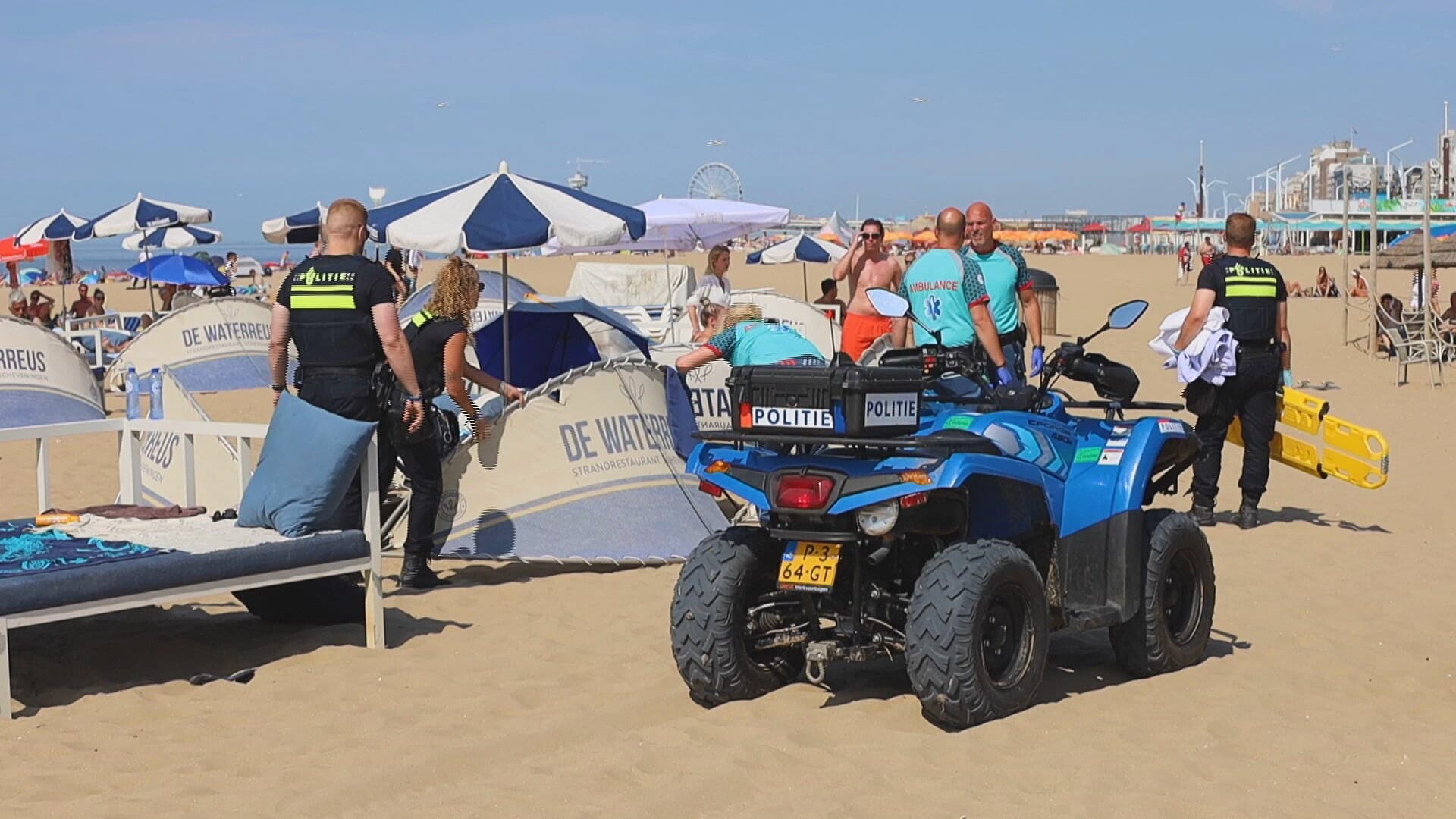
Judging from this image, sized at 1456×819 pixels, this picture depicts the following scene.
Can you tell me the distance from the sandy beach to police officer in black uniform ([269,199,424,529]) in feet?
3.37

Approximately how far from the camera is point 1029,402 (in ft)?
18.6

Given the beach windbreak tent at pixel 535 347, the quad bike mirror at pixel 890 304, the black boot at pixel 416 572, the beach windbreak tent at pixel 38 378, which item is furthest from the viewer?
the beach windbreak tent at pixel 38 378

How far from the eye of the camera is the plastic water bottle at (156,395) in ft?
27.2

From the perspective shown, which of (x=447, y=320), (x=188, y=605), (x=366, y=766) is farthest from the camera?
(x=447, y=320)

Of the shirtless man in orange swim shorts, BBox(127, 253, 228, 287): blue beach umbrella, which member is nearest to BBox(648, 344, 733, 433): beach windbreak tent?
the shirtless man in orange swim shorts

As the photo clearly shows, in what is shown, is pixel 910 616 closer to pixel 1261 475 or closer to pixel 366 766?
pixel 366 766

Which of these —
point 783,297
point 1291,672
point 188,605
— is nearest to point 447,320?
point 188,605

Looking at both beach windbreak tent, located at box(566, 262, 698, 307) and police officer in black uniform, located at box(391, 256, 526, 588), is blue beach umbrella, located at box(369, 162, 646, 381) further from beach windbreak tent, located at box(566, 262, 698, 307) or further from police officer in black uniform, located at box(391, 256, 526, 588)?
beach windbreak tent, located at box(566, 262, 698, 307)

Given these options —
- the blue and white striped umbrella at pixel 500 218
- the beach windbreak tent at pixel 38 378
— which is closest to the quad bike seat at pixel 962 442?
the blue and white striped umbrella at pixel 500 218

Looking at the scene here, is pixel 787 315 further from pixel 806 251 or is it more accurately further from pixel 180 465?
pixel 806 251

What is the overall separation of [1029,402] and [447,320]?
3.49m

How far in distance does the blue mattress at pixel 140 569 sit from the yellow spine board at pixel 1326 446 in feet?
18.4

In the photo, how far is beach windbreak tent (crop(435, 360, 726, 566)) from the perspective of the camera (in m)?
8.20

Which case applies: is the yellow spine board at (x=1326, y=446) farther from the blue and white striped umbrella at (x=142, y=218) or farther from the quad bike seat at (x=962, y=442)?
the blue and white striped umbrella at (x=142, y=218)
